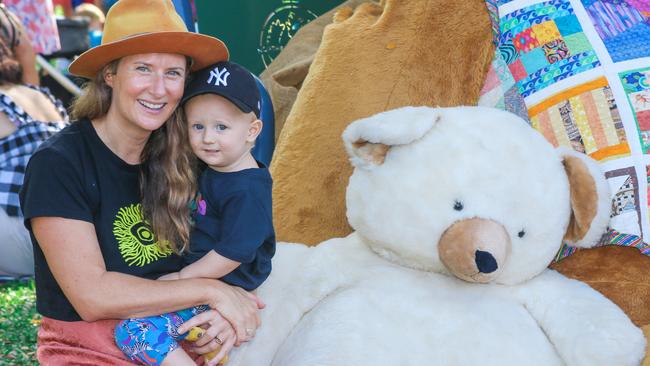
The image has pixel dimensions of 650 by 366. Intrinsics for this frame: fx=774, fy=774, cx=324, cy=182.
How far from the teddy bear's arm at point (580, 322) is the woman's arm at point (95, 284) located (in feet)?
2.74

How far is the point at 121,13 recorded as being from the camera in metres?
2.02

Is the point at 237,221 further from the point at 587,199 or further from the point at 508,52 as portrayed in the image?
the point at 508,52

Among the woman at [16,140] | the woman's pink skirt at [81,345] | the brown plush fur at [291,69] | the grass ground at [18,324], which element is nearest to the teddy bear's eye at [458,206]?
the woman's pink skirt at [81,345]

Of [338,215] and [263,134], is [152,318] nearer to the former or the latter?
[338,215]

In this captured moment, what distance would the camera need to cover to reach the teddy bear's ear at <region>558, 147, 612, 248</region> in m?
1.93

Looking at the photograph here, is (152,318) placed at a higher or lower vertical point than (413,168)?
lower

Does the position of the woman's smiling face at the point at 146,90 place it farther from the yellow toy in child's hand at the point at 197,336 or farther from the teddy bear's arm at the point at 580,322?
the teddy bear's arm at the point at 580,322

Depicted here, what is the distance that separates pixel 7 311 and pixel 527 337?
103 inches

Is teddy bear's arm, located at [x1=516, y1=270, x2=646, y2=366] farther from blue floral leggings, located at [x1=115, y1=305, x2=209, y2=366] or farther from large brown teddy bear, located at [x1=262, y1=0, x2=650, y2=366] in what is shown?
blue floral leggings, located at [x1=115, y1=305, x2=209, y2=366]

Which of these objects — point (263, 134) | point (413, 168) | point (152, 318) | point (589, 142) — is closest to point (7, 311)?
point (263, 134)

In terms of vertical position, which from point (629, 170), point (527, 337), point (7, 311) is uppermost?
point (629, 170)

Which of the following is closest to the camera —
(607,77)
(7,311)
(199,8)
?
(607,77)

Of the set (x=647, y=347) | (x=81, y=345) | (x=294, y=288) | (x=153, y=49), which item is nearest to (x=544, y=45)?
(x=647, y=347)

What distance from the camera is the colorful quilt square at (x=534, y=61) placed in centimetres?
229
